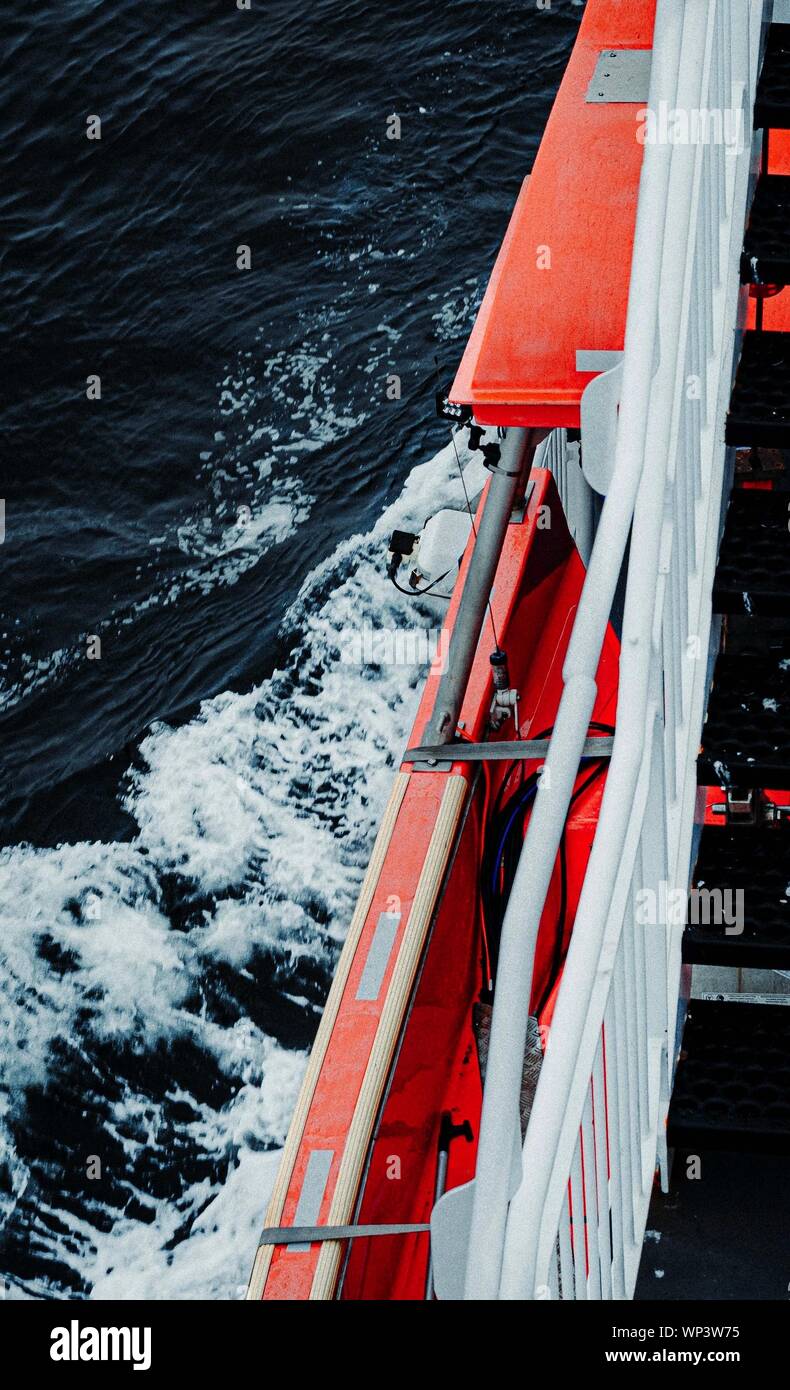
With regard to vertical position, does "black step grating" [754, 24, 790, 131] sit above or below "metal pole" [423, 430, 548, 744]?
above

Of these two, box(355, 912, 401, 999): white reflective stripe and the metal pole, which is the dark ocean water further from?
the metal pole

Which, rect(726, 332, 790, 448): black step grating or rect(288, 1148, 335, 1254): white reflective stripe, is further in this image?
rect(288, 1148, 335, 1254): white reflective stripe

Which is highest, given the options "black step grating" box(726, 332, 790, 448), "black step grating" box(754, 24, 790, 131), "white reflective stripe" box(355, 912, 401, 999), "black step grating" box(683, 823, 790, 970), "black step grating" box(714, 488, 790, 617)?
"black step grating" box(754, 24, 790, 131)

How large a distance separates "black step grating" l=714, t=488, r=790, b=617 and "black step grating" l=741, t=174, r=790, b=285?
18.8 inches

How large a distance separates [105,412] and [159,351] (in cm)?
71

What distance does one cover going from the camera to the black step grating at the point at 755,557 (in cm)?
323

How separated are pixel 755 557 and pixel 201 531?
6.70 m

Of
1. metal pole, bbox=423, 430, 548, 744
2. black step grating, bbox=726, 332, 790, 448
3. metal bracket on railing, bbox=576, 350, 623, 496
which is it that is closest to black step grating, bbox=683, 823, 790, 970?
black step grating, bbox=726, 332, 790, 448

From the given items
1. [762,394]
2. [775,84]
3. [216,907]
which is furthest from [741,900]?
[216,907]

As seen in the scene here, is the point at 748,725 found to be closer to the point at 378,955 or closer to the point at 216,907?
the point at 378,955

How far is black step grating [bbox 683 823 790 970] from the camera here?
9.91 feet

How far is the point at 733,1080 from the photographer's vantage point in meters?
3.08

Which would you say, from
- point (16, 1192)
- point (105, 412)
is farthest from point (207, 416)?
point (16, 1192)

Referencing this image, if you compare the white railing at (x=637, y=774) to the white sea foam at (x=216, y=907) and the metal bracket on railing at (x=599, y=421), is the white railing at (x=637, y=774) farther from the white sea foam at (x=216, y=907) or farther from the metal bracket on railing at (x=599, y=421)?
the white sea foam at (x=216, y=907)
